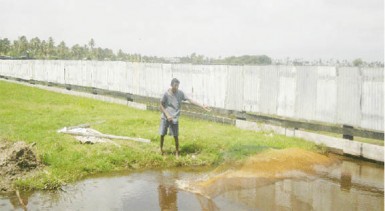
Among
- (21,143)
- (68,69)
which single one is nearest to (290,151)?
(21,143)

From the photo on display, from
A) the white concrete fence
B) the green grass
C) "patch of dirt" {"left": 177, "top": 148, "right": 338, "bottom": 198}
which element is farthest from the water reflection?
the white concrete fence

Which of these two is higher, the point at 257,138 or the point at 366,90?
the point at 366,90

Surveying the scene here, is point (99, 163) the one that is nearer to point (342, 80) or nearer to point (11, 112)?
point (342, 80)

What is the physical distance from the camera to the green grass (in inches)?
323

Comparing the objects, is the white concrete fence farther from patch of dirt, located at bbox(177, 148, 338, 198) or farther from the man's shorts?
the man's shorts

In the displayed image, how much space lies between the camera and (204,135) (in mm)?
11461

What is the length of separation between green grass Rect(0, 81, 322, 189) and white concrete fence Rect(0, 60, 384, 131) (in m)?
1.08

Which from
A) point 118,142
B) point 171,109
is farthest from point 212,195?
point 118,142

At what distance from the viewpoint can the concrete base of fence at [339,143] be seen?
9758mm

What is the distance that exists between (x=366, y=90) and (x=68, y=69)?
20.8 meters

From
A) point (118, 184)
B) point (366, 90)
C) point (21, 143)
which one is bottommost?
point (118, 184)

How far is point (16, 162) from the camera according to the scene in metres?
7.52

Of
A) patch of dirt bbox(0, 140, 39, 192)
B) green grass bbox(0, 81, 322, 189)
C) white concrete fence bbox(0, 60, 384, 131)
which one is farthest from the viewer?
white concrete fence bbox(0, 60, 384, 131)

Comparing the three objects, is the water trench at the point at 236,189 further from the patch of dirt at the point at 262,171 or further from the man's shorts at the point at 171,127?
the man's shorts at the point at 171,127
